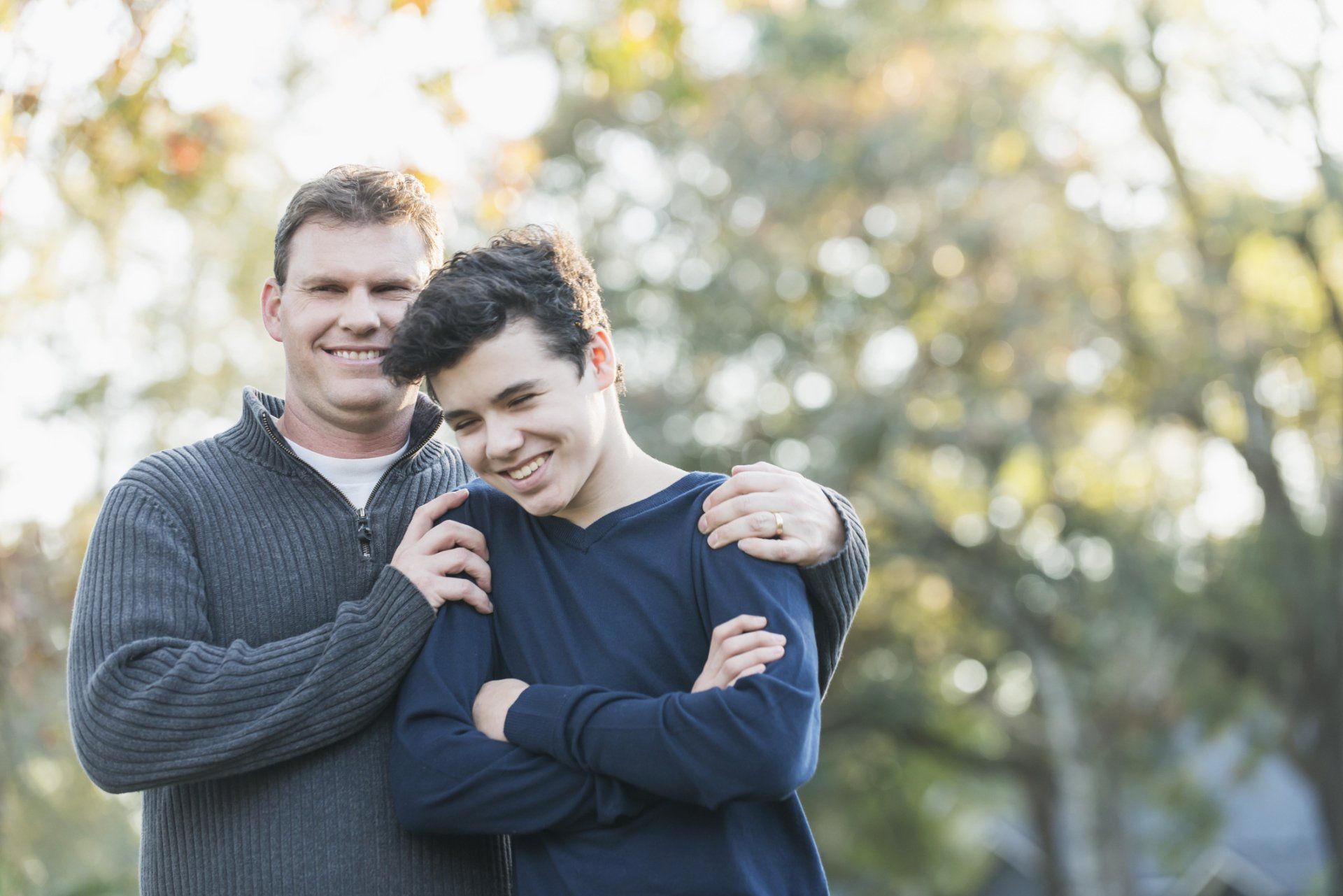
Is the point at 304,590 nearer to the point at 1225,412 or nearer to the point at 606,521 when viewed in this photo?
the point at 606,521

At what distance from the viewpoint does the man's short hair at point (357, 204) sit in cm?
292

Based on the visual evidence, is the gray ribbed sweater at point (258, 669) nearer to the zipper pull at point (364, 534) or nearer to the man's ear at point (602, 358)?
the zipper pull at point (364, 534)

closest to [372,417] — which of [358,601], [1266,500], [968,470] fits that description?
[358,601]

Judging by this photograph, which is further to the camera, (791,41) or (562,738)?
(791,41)

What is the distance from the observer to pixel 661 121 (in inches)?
568

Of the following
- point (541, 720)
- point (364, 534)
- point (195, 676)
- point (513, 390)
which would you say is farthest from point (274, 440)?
point (541, 720)

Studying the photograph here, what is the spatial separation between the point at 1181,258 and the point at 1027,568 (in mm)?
3806

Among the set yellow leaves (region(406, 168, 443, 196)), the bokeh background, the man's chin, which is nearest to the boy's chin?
the man's chin

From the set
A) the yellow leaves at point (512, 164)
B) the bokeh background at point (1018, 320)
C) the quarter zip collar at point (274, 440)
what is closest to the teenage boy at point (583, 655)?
the quarter zip collar at point (274, 440)

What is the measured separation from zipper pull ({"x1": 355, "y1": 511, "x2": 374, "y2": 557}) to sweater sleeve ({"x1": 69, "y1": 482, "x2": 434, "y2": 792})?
251 millimetres

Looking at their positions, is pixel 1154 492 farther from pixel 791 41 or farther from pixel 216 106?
pixel 216 106

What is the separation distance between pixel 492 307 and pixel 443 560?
0.51 m

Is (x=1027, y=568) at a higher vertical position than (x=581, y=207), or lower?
lower

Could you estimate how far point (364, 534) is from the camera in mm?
2938
